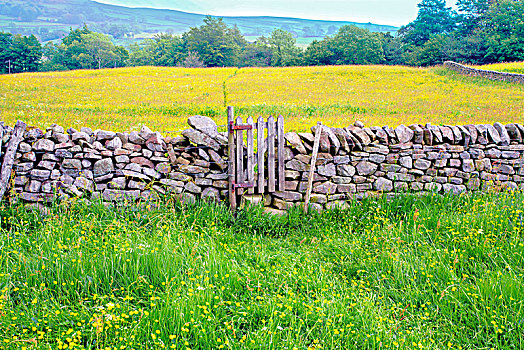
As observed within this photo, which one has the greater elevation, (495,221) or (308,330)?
(495,221)

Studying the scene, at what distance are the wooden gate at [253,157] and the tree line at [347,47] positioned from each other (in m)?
52.9

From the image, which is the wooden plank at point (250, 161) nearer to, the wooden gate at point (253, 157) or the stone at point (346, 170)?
the wooden gate at point (253, 157)

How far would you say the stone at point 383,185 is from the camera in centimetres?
733

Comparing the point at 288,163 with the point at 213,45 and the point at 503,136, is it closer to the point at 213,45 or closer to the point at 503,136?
the point at 503,136

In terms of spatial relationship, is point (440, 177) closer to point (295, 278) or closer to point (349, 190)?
point (349, 190)

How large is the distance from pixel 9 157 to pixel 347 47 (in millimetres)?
55555

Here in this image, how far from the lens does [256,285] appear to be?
4.39m

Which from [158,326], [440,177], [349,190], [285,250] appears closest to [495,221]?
[440,177]

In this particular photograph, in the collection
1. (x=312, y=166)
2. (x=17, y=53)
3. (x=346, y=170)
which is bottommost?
(x=346, y=170)

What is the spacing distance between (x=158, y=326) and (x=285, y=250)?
8.01 feet

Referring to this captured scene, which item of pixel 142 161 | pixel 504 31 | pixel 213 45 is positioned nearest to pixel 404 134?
→ pixel 142 161

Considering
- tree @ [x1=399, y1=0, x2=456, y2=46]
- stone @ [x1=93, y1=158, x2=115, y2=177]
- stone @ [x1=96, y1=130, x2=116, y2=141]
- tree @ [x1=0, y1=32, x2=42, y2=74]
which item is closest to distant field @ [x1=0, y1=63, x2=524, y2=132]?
stone @ [x1=96, y1=130, x2=116, y2=141]

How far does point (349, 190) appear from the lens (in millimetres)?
7270

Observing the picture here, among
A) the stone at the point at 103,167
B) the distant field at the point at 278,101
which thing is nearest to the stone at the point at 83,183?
the stone at the point at 103,167
